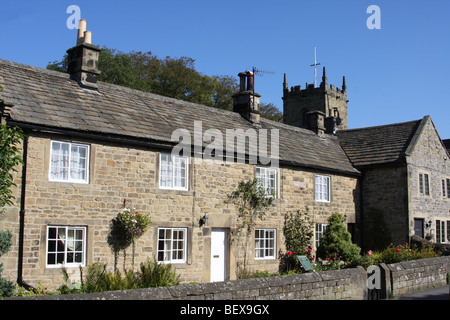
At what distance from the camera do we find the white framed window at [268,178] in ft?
58.6

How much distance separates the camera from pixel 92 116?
46.4 ft

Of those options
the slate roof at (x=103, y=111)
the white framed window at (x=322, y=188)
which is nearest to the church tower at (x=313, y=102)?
the white framed window at (x=322, y=188)

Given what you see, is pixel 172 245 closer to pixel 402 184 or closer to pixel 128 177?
pixel 128 177

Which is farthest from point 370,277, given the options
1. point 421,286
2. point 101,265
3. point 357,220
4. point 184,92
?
point 184,92

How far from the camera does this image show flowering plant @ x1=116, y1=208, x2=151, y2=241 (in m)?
13.3

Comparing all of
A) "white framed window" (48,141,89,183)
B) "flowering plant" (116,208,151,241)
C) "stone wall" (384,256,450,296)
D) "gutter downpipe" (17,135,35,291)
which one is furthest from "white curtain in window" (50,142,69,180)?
"stone wall" (384,256,450,296)

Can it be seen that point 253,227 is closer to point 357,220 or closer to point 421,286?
point 421,286

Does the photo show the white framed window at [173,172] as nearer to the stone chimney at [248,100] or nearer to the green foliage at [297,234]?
the green foliage at [297,234]

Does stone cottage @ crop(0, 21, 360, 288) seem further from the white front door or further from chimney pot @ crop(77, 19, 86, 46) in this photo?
chimney pot @ crop(77, 19, 86, 46)

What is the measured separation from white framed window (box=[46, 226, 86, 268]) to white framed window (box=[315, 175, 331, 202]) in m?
10.8

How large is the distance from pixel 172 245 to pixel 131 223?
6.34 feet

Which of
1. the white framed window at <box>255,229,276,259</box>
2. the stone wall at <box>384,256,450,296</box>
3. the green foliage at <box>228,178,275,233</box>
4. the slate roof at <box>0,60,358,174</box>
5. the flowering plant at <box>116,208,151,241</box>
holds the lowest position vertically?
the stone wall at <box>384,256,450,296</box>

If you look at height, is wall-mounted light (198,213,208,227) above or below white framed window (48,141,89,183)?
below

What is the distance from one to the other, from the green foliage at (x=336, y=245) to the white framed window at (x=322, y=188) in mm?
1449
